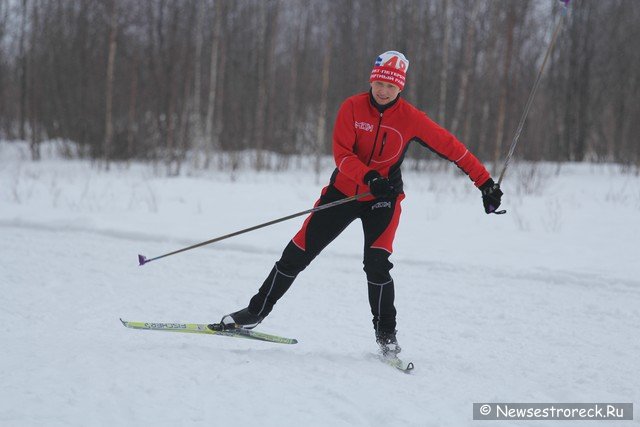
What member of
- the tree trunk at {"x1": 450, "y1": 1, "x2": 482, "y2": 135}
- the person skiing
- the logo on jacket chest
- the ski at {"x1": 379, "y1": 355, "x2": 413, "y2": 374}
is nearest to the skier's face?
the person skiing

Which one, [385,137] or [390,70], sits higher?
[390,70]

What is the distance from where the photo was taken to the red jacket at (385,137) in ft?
11.3

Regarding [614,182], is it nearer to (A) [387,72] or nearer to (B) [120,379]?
(A) [387,72]

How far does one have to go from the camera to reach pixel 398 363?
11.1 ft

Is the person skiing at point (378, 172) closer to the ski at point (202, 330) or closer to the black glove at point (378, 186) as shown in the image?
the black glove at point (378, 186)

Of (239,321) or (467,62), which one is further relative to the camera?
(467,62)

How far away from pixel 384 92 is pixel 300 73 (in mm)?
18757

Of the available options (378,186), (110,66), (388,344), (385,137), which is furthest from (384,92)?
(110,66)

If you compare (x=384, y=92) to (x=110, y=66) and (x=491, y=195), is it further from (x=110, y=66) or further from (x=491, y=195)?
(x=110, y=66)

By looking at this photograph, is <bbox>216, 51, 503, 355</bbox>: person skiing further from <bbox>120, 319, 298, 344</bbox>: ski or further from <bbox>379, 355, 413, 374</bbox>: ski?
<bbox>120, 319, 298, 344</bbox>: ski

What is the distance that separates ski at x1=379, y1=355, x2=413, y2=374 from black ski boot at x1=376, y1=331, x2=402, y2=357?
0.08 ft

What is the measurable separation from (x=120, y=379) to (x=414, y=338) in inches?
83.9

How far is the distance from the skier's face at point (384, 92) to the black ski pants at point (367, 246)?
618 mm

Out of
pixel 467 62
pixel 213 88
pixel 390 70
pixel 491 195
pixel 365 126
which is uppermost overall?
pixel 467 62
